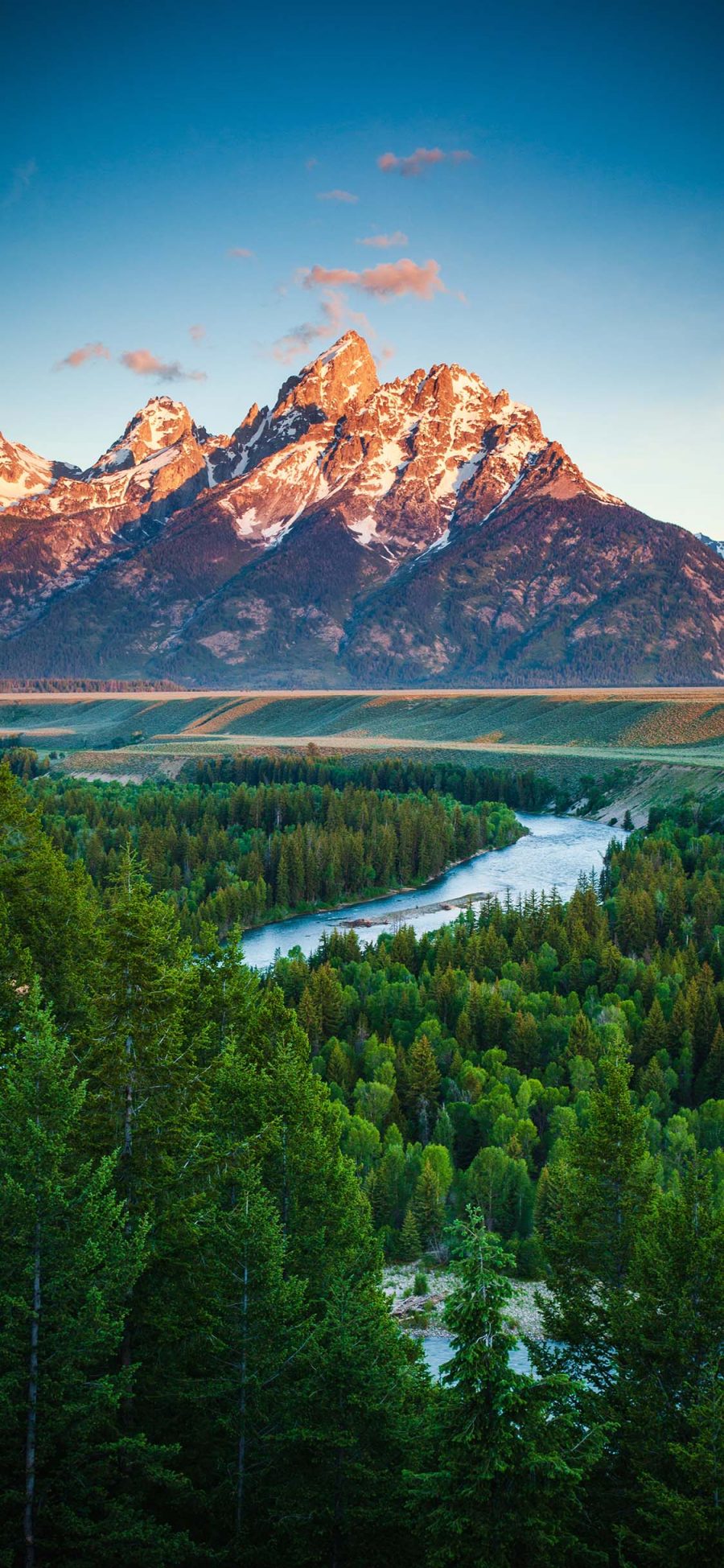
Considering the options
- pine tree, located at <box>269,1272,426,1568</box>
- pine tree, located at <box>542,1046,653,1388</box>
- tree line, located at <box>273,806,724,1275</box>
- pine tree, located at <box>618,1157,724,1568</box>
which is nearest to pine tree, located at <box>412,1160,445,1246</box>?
tree line, located at <box>273,806,724,1275</box>

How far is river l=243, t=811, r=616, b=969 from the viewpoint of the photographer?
320ft

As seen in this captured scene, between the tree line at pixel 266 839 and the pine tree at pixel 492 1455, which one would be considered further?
the tree line at pixel 266 839

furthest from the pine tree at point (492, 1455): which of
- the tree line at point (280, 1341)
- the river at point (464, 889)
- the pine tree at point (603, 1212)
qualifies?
the river at point (464, 889)

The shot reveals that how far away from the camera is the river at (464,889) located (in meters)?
97.6

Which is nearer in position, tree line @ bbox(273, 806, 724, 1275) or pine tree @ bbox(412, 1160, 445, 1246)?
pine tree @ bbox(412, 1160, 445, 1246)

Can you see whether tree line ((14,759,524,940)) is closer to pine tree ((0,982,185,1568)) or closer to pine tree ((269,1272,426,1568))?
pine tree ((0,982,185,1568))

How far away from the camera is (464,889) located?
4513 inches

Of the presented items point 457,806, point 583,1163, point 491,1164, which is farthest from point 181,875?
point 583,1163

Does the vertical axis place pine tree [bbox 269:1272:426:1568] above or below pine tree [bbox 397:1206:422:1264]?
above

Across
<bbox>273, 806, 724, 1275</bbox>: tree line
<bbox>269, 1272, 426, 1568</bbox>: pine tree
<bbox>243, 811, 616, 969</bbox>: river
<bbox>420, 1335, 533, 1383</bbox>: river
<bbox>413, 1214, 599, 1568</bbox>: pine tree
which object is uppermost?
<bbox>413, 1214, 599, 1568</bbox>: pine tree

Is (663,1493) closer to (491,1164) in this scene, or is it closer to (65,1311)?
(65,1311)

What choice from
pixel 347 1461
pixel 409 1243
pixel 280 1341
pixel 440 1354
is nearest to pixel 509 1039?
pixel 409 1243

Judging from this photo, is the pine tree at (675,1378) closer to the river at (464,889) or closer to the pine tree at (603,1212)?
the pine tree at (603,1212)

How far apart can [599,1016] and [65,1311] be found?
157 feet
